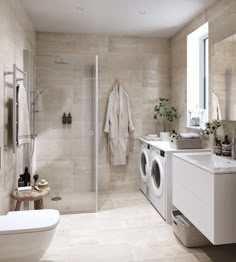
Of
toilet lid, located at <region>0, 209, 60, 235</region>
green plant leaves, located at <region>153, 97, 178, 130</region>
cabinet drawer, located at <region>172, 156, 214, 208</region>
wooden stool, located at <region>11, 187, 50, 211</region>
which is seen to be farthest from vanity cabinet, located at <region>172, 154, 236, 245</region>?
green plant leaves, located at <region>153, 97, 178, 130</region>

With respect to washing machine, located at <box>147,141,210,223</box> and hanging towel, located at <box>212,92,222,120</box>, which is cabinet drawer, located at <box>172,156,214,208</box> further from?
hanging towel, located at <box>212,92,222,120</box>

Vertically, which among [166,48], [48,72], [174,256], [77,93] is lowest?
[174,256]

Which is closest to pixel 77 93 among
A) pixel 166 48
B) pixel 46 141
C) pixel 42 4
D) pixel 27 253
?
pixel 46 141

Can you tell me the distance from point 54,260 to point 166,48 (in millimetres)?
3576

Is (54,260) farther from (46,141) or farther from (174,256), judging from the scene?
(46,141)

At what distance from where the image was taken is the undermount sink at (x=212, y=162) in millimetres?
1937

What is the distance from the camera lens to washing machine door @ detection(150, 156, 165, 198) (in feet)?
10.3

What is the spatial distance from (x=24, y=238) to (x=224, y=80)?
7.80 feet

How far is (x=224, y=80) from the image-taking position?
274cm

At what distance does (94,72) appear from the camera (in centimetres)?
348

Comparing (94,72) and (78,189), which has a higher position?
(94,72)

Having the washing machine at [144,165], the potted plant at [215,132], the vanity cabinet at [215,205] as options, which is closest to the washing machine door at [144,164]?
the washing machine at [144,165]

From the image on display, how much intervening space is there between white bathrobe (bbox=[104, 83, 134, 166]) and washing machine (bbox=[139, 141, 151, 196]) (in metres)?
0.28

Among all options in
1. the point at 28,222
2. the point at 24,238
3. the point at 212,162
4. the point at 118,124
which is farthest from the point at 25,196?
the point at 118,124
